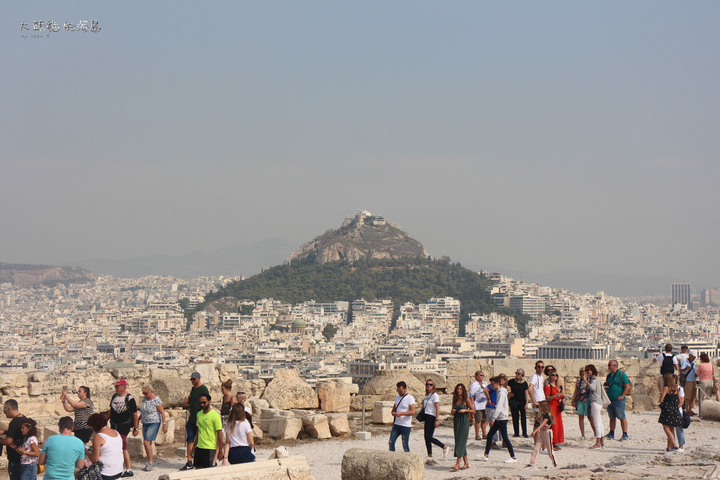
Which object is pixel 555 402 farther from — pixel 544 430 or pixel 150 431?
pixel 150 431

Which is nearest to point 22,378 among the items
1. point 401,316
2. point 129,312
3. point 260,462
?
point 260,462

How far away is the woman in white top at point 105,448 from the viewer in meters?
6.57

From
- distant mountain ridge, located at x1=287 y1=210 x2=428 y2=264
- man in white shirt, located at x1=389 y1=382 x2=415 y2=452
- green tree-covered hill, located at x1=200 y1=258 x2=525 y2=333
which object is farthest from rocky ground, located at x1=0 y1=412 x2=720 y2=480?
distant mountain ridge, located at x1=287 y1=210 x2=428 y2=264

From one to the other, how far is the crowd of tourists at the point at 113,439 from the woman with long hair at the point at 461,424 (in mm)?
2000

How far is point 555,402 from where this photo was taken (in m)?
9.65

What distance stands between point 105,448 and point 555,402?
4.96 meters

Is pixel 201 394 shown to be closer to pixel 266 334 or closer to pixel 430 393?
pixel 430 393

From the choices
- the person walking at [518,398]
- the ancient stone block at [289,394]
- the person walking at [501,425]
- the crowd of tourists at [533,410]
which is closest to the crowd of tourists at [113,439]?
the crowd of tourists at [533,410]

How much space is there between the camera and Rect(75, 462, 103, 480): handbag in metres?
6.36

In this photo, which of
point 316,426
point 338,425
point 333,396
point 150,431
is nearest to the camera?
point 150,431

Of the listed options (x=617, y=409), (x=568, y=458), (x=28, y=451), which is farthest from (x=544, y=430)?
(x=28, y=451)

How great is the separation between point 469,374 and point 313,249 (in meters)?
167

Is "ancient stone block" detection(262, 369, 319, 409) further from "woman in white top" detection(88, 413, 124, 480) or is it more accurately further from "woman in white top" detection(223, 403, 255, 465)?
"woman in white top" detection(88, 413, 124, 480)

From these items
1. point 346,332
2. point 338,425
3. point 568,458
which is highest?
point 338,425
